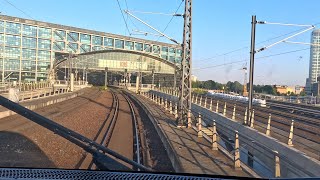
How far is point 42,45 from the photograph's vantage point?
10200cm

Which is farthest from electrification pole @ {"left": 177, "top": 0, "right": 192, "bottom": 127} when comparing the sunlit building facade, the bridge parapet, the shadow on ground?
the sunlit building facade

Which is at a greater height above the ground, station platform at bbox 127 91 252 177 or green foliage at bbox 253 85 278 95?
green foliage at bbox 253 85 278 95

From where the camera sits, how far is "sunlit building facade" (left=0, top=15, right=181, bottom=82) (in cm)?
8431

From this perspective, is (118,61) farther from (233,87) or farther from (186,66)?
(186,66)

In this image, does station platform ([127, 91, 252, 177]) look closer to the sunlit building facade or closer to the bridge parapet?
the bridge parapet

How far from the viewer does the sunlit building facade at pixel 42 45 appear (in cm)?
8431

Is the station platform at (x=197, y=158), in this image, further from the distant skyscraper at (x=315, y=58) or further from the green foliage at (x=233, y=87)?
the green foliage at (x=233, y=87)

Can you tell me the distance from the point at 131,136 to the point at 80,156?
807 cm

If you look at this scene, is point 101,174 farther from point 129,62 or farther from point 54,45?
point 129,62

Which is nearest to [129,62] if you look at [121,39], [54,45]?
[121,39]

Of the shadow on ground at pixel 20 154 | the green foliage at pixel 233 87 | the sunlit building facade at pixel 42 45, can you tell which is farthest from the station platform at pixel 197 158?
the green foliage at pixel 233 87

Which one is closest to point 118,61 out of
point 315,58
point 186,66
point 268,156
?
point 315,58

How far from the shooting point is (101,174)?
4078 millimetres

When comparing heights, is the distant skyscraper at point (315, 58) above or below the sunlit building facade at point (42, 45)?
below
